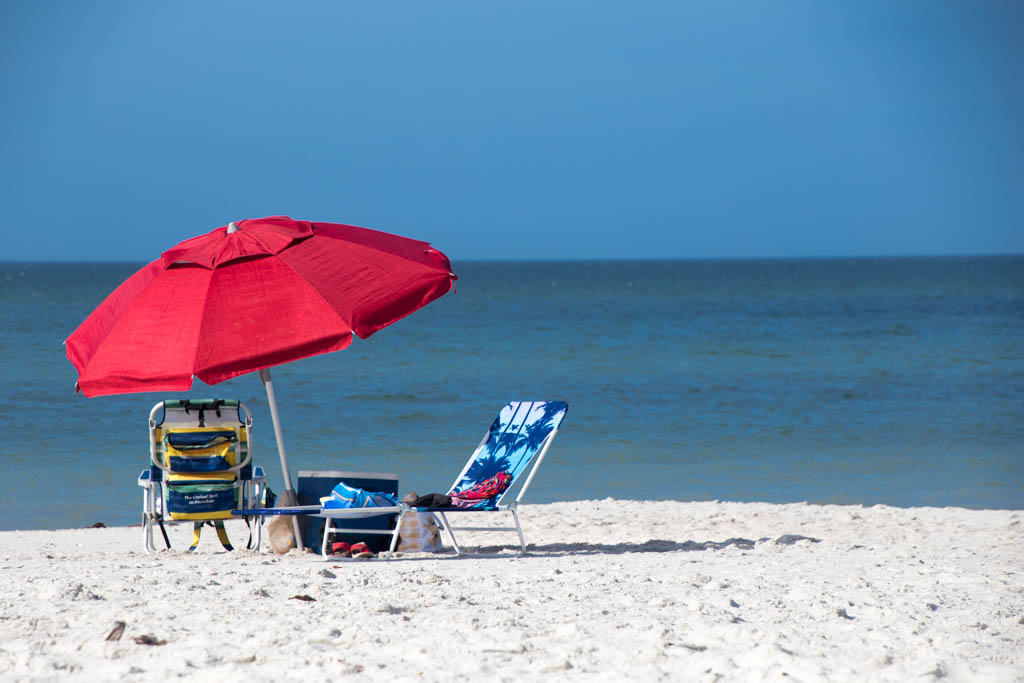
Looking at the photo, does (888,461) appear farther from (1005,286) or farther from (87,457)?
(1005,286)

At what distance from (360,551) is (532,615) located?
5.43 ft

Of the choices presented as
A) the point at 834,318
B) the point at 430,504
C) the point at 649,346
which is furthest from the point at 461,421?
the point at 834,318

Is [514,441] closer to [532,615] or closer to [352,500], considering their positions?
[352,500]

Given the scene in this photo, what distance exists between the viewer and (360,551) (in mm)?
5430

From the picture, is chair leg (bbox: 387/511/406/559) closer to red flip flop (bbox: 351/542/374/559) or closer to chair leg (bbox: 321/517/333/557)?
red flip flop (bbox: 351/542/374/559)

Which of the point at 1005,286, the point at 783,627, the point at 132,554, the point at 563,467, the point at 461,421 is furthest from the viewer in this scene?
the point at 1005,286

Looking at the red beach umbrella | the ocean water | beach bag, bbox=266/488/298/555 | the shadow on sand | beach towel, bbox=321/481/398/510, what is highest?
the red beach umbrella

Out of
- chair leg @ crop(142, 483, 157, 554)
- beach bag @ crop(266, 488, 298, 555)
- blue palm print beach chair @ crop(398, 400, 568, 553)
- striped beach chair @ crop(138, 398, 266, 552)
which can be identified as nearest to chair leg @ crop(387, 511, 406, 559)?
blue palm print beach chair @ crop(398, 400, 568, 553)

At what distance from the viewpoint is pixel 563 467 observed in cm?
1042

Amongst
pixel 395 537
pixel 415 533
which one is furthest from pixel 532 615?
pixel 415 533

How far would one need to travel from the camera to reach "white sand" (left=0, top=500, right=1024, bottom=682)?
341 centimetres

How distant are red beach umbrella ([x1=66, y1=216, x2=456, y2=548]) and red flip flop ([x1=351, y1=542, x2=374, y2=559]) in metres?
0.47

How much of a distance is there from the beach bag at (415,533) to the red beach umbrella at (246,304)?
2.13ft

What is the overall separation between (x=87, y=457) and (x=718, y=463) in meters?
6.43
